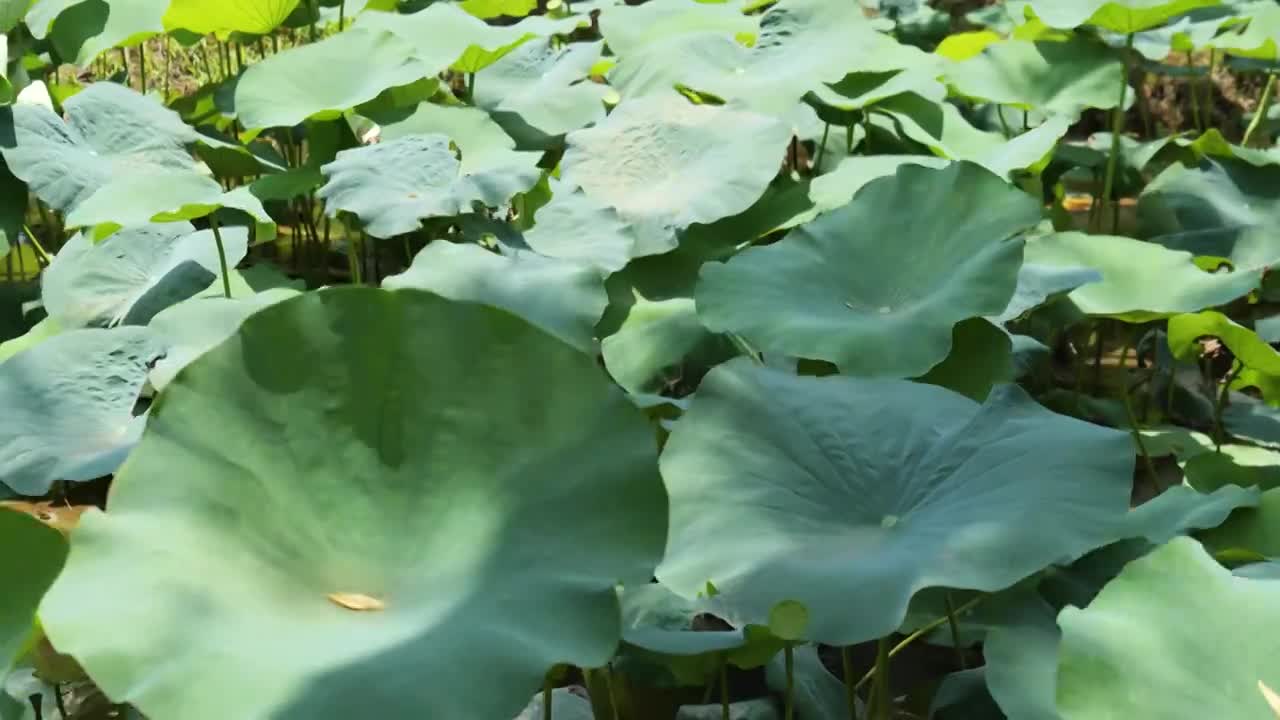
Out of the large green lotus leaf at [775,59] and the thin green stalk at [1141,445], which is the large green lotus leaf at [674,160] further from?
the thin green stalk at [1141,445]

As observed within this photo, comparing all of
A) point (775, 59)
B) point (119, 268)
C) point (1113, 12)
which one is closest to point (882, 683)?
point (119, 268)

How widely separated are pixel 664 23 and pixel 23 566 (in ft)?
5.87

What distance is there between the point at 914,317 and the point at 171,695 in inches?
31.3

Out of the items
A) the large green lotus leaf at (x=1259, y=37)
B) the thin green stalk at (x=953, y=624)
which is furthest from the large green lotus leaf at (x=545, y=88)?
the large green lotus leaf at (x=1259, y=37)

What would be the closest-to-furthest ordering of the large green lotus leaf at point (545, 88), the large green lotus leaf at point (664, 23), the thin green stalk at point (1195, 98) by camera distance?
the large green lotus leaf at point (545, 88)
the large green lotus leaf at point (664, 23)
the thin green stalk at point (1195, 98)

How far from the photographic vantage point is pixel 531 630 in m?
0.76

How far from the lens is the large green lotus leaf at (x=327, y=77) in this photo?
72.7 inches

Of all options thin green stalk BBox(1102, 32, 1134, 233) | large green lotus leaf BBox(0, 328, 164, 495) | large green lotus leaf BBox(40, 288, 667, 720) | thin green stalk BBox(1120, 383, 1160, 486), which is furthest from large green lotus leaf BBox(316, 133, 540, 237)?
thin green stalk BBox(1102, 32, 1134, 233)

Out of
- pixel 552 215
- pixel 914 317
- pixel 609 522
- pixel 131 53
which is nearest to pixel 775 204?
pixel 552 215

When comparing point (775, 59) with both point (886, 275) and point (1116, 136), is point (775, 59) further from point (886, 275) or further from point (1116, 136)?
point (886, 275)

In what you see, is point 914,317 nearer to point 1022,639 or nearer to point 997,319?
point 997,319

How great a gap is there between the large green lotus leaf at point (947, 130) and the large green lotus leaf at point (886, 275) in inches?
18.8

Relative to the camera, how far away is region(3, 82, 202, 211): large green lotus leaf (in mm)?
1660

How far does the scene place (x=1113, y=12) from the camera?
2.05 metres
